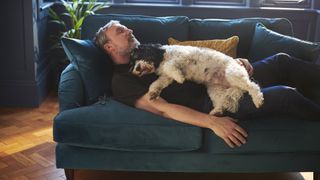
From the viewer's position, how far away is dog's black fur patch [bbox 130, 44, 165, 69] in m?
2.39

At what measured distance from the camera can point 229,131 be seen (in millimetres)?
2260

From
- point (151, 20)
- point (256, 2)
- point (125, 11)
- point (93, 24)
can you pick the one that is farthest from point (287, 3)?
point (93, 24)

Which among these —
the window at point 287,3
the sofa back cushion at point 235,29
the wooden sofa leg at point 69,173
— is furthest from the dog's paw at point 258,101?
the window at point 287,3

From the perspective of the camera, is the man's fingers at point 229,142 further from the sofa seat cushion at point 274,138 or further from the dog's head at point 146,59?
the dog's head at point 146,59

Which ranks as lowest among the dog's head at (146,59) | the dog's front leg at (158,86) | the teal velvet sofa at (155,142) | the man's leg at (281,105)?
the teal velvet sofa at (155,142)

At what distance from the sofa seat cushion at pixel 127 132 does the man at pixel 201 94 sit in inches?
2.6

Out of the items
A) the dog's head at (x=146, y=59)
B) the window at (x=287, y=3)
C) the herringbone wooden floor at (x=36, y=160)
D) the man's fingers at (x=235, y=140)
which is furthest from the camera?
the window at (x=287, y=3)

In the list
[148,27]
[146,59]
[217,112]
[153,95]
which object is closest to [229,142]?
[217,112]

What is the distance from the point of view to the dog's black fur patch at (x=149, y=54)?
7.83 ft

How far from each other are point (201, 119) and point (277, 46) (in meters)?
0.83

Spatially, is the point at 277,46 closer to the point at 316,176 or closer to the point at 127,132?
the point at 316,176

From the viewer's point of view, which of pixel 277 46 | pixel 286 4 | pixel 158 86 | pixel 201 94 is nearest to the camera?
pixel 158 86

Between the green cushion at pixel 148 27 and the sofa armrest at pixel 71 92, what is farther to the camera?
the green cushion at pixel 148 27

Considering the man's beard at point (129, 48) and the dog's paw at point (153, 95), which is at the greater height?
the man's beard at point (129, 48)
